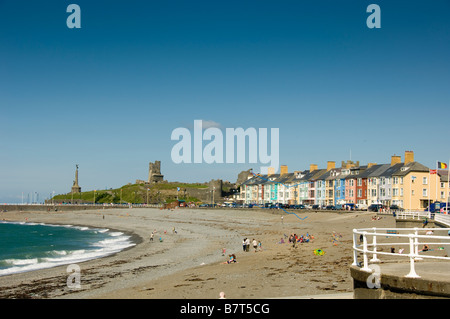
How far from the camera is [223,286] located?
19.0m

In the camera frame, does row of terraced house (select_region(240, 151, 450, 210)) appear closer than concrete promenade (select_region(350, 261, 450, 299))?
No

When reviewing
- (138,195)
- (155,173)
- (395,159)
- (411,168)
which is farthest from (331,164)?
(155,173)

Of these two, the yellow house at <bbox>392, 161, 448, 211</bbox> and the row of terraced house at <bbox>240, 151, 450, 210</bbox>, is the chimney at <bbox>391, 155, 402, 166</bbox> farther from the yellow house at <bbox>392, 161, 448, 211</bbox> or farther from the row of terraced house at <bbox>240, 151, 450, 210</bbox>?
the yellow house at <bbox>392, 161, 448, 211</bbox>

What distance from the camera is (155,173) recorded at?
544ft

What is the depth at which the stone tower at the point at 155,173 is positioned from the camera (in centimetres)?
16488

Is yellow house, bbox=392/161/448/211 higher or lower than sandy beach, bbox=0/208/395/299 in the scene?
higher

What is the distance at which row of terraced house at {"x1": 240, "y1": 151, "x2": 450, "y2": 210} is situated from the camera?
68.9m

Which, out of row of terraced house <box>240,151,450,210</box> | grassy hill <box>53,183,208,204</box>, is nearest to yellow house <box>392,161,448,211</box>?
row of terraced house <box>240,151,450,210</box>

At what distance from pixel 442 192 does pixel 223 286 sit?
62.2 metres

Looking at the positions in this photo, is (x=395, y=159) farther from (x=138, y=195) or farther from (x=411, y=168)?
(x=138, y=195)

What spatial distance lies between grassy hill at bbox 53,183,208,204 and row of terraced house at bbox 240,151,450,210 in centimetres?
3503
